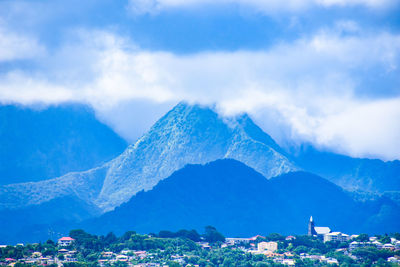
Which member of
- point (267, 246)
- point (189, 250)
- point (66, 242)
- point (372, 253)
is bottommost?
point (372, 253)

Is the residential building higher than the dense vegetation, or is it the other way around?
the residential building

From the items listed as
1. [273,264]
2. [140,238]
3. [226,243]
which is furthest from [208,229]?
[273,264]

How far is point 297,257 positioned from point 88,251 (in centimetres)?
3032

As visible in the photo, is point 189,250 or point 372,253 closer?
point 372,253

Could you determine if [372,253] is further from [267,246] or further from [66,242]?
[66,242]

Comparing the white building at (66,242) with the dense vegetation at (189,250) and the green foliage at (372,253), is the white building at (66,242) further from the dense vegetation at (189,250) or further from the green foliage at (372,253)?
the green foliage at (372,253)


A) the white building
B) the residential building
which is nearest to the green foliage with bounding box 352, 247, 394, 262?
the residential building

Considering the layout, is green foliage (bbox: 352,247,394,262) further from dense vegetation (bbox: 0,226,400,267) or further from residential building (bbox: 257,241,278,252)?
residential building (bbox: 257,241,278,252)

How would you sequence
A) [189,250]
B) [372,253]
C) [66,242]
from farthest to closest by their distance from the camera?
[189,250] < [66,242] < [372,253]

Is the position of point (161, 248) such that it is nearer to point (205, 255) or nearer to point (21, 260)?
point (205, 255)

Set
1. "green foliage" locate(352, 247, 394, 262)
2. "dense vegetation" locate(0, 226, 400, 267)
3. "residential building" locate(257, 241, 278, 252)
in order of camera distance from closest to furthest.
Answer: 1. "dense vegetation" locate(0, 226, 400, 267)
2. "green foliage" locate(352, 247, 394, 262)
3. "residential building" locate(257, 241, 278, 252)

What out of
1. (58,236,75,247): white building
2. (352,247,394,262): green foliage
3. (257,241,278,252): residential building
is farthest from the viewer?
(257,241,278,252): residential building

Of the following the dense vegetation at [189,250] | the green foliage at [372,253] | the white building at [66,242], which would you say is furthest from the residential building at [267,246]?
the white building at [66,242]

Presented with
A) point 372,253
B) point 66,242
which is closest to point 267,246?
point 372,253
